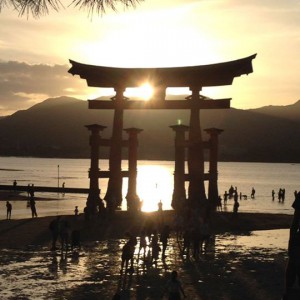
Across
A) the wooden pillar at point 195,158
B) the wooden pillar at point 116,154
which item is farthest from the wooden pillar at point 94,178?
the wooden pillar at point 195,158

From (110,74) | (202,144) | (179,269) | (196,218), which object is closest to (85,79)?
(110,74)

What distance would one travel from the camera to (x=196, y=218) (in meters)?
22.7

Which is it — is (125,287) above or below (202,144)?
below

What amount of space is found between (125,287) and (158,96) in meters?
19.5

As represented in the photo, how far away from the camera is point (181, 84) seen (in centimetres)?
3356

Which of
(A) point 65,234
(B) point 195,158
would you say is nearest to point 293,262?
(A) point 65,234

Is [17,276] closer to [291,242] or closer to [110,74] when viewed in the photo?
[291,242]

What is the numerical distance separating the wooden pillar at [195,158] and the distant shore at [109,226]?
1712 millimetres

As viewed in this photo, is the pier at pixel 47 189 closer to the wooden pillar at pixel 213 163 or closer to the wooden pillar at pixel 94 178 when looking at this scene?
the wooden pillar at pixel 213 163

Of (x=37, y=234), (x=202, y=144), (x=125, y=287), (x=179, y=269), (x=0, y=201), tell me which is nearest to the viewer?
(x=125, y=287)

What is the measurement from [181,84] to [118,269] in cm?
1685

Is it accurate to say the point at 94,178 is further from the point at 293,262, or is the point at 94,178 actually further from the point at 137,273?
the point at 293,262

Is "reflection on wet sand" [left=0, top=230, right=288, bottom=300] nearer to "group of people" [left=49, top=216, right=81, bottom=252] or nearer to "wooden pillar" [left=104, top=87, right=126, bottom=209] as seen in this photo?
"group of people" [left=49, top=216, right=81, bottom=252]

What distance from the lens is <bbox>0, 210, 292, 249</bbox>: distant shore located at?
2515cm
